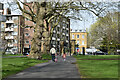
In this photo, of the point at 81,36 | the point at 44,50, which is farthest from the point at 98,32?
the point at 81,36

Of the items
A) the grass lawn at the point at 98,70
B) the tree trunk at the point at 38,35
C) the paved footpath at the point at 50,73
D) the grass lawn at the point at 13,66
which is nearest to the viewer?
the paved footpath at the point at 50,73

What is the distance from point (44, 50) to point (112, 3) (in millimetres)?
20136

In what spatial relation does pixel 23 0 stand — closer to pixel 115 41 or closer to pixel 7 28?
pixel 115 41

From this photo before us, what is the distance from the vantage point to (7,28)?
92375mm

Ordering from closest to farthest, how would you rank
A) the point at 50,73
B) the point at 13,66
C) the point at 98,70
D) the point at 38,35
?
the point at 50,73
the point at 98,70
the point at 13,66
the point at 38,35

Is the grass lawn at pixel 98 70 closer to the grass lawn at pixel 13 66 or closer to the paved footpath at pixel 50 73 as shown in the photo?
the paved footpath at pixel 50 73

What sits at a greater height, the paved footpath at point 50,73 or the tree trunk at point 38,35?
the tree trunk at point 38,35

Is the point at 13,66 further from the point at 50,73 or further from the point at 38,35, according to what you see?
the point at 38,35

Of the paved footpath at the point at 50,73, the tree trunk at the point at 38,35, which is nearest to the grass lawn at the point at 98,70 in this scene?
the paved footpath at the point at 50,73

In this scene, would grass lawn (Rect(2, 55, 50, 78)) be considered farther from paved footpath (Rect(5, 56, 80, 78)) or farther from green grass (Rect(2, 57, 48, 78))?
paved footpath (Rect(5, 56, 80, 78))

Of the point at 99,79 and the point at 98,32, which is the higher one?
the point at 98,32

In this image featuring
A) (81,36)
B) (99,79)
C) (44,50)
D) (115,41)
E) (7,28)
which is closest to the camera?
(99,79)

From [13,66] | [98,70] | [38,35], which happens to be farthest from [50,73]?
[38,35]

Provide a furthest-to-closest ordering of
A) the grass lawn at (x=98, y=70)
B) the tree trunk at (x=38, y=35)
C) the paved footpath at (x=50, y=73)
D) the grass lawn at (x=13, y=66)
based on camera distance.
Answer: the tree trunk at (x=38, y=35) < the grass lawn at (x=13, y=66) < the grass lawn at (x=98, y=70) < the paved footpath at (x=50, y=73)
